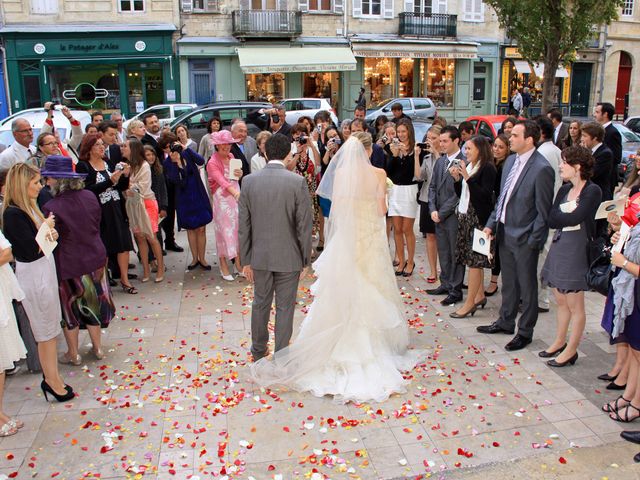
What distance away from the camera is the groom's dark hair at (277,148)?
203 inches

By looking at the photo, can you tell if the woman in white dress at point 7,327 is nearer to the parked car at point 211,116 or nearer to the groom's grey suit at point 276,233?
the groom's grey suit at point 276,233

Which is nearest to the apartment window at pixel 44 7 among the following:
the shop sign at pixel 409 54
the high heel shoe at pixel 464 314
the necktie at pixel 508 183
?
the shop sign at pixel 409 54

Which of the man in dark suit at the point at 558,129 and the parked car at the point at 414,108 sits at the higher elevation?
the man in dark suit at the point at 558,129

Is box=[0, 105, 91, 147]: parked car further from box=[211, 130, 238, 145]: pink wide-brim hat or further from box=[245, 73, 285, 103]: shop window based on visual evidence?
box=[245, 73, 285, 103]: shop window

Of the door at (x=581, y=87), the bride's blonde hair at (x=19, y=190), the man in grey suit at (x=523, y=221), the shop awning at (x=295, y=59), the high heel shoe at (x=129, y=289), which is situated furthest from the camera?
the door at (x=581, y=87)

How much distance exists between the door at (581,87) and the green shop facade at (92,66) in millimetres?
21420

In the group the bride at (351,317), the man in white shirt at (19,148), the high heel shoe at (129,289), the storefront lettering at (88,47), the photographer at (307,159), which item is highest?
the storefront lettering at (88,47)

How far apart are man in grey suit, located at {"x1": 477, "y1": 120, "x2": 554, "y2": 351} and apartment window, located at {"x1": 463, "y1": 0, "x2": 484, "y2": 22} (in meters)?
27.4

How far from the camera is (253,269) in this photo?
528 centimetres

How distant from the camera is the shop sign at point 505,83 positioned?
106 feet

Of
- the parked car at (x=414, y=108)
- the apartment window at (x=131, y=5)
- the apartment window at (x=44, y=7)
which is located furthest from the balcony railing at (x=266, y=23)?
the apartment window at (x=44, y=7)

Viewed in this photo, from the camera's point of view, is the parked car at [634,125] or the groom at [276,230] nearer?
the groom at [276,230]

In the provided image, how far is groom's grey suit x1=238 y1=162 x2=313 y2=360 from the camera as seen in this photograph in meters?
5.08

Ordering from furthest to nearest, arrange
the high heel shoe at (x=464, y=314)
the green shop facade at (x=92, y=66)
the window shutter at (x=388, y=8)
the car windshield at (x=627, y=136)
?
1. the window shutter at (x=388, y=8)
2. the green shop facade at (x=92, y=66)
3. the car windshield at (x=627, y=136)
4. the high heel shoe at (x=464, y=314)
